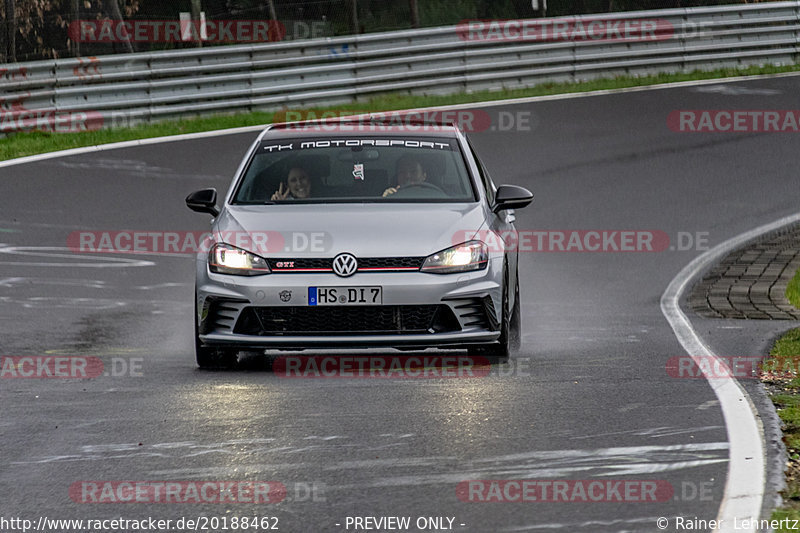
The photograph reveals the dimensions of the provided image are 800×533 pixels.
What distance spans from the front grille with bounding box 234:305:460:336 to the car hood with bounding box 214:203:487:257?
0.33 meters

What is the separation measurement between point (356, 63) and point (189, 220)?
27.9ft

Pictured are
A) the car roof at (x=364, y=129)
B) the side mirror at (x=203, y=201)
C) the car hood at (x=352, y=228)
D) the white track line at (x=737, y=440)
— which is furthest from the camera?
the car roof at (x=364, y=129)

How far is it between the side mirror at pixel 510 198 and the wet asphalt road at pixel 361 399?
39.5 inches

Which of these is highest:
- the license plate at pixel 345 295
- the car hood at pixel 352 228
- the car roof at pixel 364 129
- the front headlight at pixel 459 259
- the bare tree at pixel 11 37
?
the bare tree at pixel 11 37

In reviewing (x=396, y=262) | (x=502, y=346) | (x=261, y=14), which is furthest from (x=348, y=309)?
(x=261, y=14)

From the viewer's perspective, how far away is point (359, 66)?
23156mm

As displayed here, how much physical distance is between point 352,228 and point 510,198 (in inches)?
49.3

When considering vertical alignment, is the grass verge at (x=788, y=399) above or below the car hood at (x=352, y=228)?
below

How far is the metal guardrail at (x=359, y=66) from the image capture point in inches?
801

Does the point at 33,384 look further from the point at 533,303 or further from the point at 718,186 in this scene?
the point at 718,186

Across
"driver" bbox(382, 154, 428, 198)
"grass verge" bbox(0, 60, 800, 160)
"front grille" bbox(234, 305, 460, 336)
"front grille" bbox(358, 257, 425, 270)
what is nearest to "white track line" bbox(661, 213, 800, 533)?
"front grille" bbox(234, 305, 460, 336)

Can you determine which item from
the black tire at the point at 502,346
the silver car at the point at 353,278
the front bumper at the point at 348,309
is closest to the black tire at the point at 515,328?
the silver car at the point at 353,278

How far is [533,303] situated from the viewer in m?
12.3

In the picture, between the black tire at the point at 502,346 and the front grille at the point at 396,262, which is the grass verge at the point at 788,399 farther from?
the front grille at the point at 396,262
